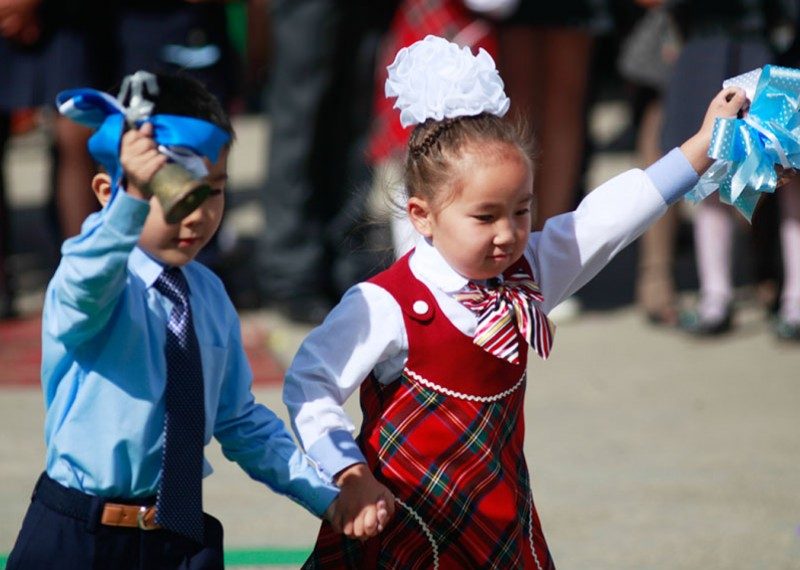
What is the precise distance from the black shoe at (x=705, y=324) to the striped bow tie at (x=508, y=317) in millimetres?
3499

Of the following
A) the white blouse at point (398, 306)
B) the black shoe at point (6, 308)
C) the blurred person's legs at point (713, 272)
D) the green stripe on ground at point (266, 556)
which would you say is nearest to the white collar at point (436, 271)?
the white blouse at point (398, 306)

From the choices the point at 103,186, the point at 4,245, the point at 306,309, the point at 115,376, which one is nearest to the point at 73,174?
the point at 4,245

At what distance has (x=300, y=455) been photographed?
299cm

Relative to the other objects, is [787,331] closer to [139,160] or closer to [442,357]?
[442,357]

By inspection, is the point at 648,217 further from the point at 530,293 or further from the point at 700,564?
the point at 700,564

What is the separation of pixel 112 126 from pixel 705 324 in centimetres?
429

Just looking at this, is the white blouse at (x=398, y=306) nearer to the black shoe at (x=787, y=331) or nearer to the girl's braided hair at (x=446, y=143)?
the girl's braided hair at (x=446, y=143)

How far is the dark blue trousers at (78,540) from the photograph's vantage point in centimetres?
275

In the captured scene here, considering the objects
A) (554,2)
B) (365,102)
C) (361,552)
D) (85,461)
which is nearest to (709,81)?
(554,2)

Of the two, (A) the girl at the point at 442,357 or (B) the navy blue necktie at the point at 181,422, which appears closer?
(B) the navy blue necktie at the point at 181,422

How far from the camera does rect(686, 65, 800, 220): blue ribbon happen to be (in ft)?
9.93

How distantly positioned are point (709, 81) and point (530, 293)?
326 centimetres

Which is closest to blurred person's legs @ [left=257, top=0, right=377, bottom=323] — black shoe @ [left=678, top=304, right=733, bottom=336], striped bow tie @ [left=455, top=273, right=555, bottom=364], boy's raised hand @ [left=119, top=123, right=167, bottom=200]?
black shoe @ [left=678, top=304, right=733, bottom=336]

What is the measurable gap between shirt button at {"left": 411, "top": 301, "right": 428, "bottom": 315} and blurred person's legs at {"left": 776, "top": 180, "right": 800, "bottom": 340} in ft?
11.8
